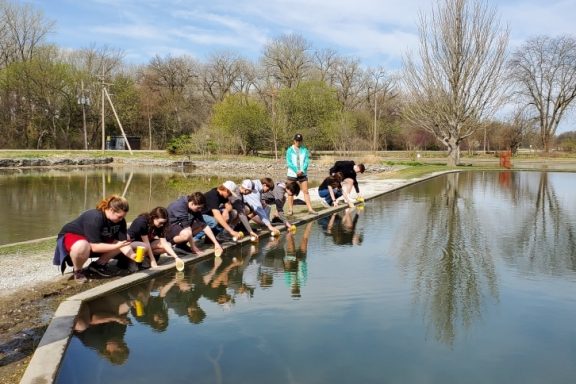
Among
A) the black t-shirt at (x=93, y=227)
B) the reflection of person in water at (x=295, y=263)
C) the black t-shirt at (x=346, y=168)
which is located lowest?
the reflection of person in water at (x=295, y=263)

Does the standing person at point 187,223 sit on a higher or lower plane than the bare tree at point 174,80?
lower

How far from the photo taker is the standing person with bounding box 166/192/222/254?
24.5ft

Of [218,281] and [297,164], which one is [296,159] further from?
[218,281]

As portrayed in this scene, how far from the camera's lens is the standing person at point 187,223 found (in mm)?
7457

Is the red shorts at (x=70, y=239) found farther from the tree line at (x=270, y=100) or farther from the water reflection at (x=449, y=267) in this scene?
the tree line at (x=270, y=100)

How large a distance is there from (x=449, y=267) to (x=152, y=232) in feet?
13.0

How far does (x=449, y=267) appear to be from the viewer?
23.2 ft

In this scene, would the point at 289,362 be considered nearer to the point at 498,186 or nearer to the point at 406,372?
the point at 406,372

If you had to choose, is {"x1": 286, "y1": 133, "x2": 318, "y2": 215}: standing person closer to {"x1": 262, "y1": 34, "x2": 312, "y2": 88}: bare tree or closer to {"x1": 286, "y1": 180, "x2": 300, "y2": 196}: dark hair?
{"x1": 286, "y1": 180, "x2": 300, "y2": 196}: dark hair

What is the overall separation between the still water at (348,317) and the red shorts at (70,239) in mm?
757

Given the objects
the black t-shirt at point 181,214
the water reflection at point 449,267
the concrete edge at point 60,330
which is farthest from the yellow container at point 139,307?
the water reflection at point 449,267

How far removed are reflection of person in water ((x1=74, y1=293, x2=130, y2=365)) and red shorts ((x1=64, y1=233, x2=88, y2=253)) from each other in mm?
746

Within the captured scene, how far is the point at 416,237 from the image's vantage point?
9.34 m

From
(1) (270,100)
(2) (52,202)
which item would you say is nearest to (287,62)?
(1) (270,100)
